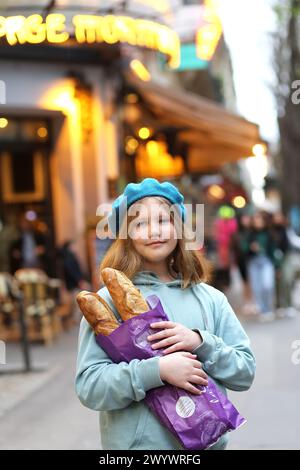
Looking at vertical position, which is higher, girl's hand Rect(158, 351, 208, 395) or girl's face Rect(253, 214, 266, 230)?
girl's face Rect(253, 214, 266, 230)

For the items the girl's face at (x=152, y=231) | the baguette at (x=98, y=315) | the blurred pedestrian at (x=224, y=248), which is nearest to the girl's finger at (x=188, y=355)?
the baguette at (x=98, y=315)

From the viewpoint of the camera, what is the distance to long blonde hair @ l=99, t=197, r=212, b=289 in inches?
115

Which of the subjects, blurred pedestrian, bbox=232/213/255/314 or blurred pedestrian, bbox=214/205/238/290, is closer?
blurred pedestrian, bbox=232/213/255/314

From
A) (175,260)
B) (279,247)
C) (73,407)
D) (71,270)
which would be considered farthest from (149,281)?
(279,247)

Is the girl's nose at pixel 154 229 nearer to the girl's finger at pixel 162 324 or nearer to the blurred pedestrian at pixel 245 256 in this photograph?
the girl's finger at pixel 162 324

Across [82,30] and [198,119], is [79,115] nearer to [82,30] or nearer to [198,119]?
[82,30]

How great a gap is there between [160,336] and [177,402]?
22 cm

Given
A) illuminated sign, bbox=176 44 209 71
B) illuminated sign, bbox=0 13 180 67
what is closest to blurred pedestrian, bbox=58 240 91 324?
illuminated sign, bbox=0 13 180 67

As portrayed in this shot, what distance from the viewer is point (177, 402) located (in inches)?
103

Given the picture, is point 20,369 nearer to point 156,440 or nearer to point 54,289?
point 54,289

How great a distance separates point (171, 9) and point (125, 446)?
1393 cm

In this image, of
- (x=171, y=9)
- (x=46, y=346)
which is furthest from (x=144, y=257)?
(x=171, y=9)

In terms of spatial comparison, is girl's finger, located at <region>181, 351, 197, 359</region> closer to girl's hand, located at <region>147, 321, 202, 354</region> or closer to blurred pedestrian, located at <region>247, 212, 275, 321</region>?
girl's hand, located at <region>147, 321, 202, 354</region>

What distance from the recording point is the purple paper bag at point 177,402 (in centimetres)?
258
